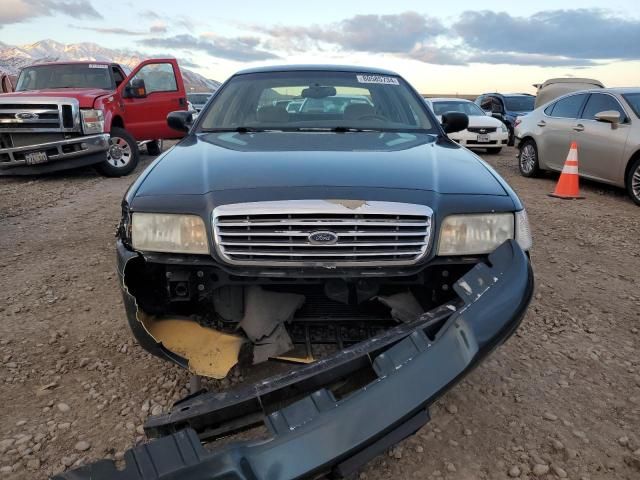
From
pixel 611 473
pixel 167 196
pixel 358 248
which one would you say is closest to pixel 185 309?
pixel 167 196

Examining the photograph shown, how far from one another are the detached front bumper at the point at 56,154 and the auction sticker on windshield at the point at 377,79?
615 cm

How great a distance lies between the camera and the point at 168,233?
2178 millimetres

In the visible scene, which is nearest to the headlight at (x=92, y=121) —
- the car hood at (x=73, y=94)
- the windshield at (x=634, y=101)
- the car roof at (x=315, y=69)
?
the car hood at (x=73, y=94)

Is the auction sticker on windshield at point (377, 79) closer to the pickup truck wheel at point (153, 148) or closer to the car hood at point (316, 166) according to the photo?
the car hood at point (316, 166)

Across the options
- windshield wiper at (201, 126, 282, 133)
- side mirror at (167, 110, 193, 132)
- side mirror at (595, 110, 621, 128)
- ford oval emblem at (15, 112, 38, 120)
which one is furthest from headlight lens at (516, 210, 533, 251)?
ford oval emblem at (15, 112, 38, 120)

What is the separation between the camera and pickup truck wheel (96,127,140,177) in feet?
30.5

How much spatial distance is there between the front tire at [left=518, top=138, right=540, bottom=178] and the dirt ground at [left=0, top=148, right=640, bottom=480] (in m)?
4.91

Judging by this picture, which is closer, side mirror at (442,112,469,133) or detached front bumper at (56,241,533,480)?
detached front bumper at (56,241,533,480)

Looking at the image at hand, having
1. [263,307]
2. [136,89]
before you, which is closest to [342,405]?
[263,307]

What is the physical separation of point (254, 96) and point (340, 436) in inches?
111

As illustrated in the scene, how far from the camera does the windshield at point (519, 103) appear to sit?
1702cm

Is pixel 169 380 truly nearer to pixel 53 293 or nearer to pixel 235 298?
pixel 235 298

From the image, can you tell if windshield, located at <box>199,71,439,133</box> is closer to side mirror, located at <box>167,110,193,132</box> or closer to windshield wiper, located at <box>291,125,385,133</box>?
windshield wiper, located at <box>291,125,385,133</box>

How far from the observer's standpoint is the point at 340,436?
4.72 ft
